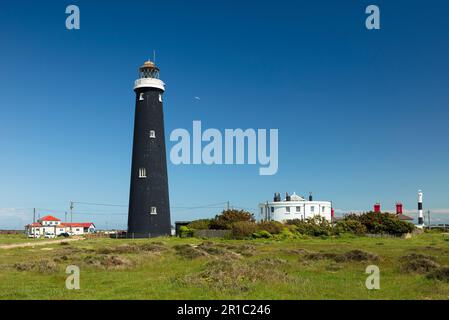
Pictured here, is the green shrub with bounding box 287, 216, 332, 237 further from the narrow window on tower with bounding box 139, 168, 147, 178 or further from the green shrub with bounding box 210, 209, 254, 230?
the narrow window on tower with bounding box 139, 168, 147, 178

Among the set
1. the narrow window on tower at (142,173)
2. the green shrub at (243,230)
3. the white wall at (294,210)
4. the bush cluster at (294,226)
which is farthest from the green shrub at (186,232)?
the white wall at (294,210)

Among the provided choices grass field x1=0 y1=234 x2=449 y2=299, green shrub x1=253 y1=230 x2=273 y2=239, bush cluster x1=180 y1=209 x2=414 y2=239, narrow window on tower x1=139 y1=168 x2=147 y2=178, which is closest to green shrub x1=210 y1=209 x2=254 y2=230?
bush cluster x1=180 y1=209 x2=414 y2=239

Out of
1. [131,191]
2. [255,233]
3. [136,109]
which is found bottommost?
[255,233]

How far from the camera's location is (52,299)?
14.6 meters

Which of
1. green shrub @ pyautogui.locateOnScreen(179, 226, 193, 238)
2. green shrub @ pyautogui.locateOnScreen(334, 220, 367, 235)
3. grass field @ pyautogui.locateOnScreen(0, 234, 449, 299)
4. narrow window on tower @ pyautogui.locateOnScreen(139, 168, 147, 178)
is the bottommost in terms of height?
green shrub @ pyautogui.locateOnScreen(179, 226, 193, 238)

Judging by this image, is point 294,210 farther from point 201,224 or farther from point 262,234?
point 262,234

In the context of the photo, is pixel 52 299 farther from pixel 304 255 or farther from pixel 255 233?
pixel 255 233

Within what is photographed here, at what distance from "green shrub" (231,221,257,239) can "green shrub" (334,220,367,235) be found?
10943 mm

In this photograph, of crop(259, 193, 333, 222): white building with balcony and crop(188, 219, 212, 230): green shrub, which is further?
crop(259, 193, 333, 222): white building with balcony

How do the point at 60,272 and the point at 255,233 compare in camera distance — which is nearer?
the point at 60,272

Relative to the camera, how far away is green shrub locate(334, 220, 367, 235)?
170ft

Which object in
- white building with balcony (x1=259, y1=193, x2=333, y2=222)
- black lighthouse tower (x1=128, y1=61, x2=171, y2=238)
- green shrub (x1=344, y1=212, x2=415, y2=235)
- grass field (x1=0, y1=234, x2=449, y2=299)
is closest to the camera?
grass field (x1=0, y1=234, x2=449, y2=299)
